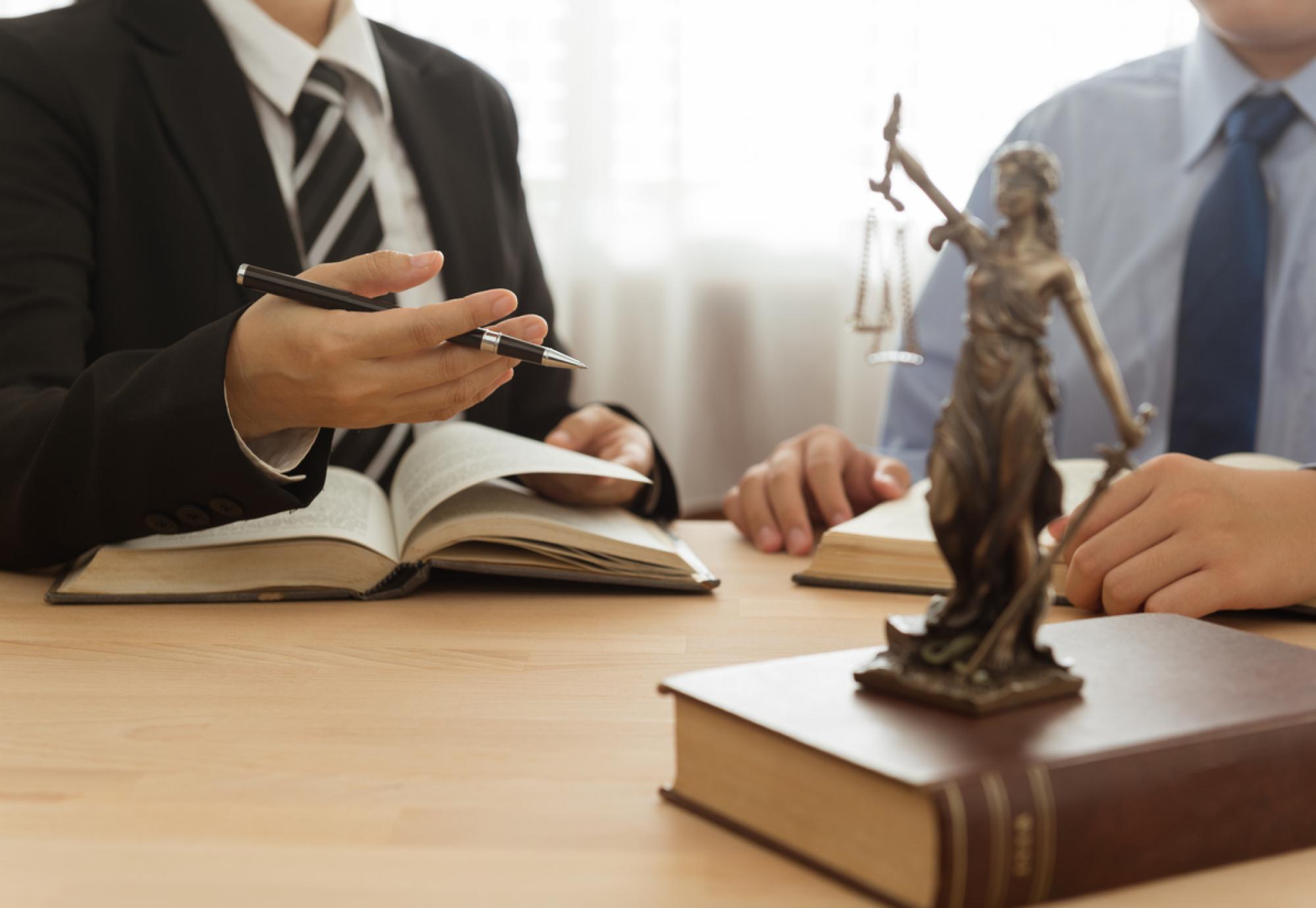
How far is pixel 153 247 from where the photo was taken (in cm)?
135

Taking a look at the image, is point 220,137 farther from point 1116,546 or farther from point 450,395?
point 1116,546

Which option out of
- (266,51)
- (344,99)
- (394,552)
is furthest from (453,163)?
(394,552)

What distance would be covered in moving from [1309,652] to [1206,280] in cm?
96

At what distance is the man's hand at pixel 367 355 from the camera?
0.80 metres

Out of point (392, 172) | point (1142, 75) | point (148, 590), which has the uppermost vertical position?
point (1142, 75)

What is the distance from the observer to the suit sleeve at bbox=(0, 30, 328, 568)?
0.87 m

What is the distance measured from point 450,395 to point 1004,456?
494 mm

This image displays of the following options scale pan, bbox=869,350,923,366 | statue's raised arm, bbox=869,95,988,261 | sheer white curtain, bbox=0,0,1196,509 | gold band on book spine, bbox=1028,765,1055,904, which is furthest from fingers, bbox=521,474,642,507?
sheer white curtain, bbox=0,0,1196,509

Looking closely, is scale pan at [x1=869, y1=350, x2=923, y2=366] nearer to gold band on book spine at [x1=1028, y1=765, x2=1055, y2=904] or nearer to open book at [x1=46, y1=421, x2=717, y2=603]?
open book at [x1=46, y1=421, x2=717, y2=603]

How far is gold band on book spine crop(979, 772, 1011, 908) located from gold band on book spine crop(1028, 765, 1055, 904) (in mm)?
13

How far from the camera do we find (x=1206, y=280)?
145cm

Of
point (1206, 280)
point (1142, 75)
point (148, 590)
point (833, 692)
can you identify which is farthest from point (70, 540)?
point (1142, 75)

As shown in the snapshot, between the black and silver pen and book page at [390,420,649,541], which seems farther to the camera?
book page at [390,420,649,541]

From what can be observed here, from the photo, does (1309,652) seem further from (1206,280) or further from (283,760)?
(1206,280)
